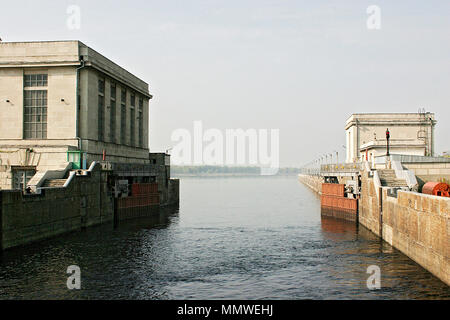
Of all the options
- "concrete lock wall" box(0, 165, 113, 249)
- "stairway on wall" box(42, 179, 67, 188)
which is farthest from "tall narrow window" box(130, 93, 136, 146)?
"stairway on wall" box(42, 179, 67, 188)

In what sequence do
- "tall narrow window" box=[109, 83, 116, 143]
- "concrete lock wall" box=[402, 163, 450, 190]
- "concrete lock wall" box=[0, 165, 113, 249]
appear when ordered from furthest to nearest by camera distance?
1. "tall narrow window" box=[109, 83, 116, 143]
2. "concrete lock wall" box=[402, 163, 450, 190]
3. "concrete lock wall" box=[0, 165, 113, 249]

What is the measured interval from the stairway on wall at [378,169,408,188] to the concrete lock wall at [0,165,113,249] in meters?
30.5

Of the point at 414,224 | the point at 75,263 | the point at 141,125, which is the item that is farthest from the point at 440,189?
the point at 141,125

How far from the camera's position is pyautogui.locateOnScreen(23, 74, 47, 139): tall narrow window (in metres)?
55.9

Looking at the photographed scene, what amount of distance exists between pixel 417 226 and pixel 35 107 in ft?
144

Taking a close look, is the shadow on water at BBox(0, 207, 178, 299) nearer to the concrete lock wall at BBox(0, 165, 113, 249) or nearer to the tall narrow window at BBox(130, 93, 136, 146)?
the concrete lock wall at BBox(0, 165, 113, 249)

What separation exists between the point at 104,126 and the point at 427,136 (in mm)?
84471

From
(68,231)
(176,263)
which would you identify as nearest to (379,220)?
(176,263)

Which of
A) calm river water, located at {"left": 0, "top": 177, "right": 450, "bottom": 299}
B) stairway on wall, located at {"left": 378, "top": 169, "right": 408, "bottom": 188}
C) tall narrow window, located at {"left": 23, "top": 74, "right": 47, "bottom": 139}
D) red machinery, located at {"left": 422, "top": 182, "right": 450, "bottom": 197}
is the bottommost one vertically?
calm river water, located at {"left": 0, "top": 177, "right": 450, "bottom": 299}

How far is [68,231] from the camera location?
150ft

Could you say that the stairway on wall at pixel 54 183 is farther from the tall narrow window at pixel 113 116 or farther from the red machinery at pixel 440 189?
the red machinery at pixel 440 189

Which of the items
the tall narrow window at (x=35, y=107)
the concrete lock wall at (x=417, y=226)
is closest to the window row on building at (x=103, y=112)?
the tall narrow window at (x=35, y=107)

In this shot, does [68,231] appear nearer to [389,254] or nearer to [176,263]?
[176,263]

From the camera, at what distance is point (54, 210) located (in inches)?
1683
